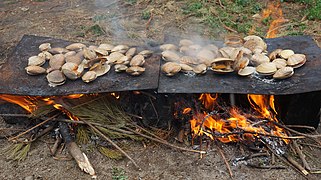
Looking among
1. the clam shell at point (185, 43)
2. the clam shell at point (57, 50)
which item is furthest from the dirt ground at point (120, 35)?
the clam shell at point (57, 50)

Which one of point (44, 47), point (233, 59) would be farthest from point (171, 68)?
point (44, 47)

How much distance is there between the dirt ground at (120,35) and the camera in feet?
11.2

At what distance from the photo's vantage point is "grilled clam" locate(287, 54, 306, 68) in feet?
11.3

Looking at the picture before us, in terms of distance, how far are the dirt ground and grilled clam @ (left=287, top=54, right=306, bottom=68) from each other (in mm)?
833

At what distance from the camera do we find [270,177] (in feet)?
10.9

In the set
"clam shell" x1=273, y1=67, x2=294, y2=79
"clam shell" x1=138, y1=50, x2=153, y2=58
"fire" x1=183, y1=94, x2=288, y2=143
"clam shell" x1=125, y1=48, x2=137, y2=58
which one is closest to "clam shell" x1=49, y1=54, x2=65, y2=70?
"clam shell" x1=125, y1=48, x2=137, y2=58

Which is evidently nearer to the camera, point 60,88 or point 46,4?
point 60,88

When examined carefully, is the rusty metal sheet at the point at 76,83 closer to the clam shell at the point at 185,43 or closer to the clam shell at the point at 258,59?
the clam shell at the point at 185,43

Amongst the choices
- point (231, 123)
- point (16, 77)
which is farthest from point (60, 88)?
point (231, 123)

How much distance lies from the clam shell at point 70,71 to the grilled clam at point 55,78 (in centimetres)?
5

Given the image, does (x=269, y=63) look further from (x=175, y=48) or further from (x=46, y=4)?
(x=46, y=4)

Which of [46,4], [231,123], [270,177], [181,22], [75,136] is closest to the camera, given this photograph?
[270,177]

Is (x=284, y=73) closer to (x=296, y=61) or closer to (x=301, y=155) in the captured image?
(x=296, y=61)

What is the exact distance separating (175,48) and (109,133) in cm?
116
